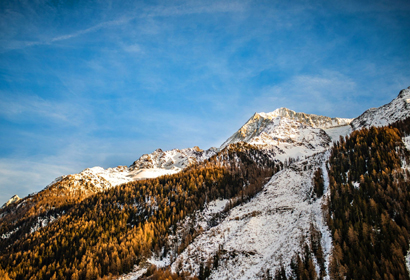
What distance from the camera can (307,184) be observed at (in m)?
133

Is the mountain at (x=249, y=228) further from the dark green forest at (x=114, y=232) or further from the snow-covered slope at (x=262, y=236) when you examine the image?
the dark green forest at (x=114, y=232)

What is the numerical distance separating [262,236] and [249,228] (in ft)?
29.6

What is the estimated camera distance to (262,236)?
97500 mm

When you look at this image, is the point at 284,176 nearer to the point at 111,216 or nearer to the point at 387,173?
the point at 387,173

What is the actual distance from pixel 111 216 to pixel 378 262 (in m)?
156

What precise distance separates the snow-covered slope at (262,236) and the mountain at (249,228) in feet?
1.63

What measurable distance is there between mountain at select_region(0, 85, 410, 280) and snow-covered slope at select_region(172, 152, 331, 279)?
50cm

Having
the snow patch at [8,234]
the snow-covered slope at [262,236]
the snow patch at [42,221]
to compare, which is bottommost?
the snow-covered slope at [262,236]

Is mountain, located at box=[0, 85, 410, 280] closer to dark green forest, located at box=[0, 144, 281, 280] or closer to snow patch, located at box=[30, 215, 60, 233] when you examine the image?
dark green forest, located at box=[0, 144, 281, 280]

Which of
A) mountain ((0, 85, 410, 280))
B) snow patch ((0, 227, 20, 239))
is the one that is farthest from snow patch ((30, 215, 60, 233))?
snow patch ((0, 227, 20, 239))

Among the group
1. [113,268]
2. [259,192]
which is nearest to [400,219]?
[259,192]

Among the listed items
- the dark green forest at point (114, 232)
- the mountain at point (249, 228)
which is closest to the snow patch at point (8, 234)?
the mountain at point (249, 228)

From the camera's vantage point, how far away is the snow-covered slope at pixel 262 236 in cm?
8306

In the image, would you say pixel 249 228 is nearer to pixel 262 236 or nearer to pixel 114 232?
pixel 262 236
